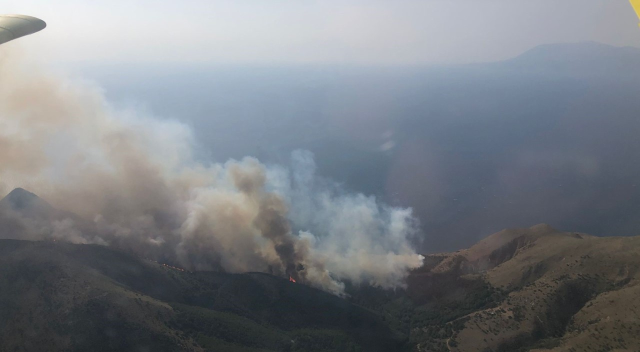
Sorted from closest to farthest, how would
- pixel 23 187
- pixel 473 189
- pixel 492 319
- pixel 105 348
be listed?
pixel 105 348 → pixel 492 319 → pixel 23 187 → pixel 473 189

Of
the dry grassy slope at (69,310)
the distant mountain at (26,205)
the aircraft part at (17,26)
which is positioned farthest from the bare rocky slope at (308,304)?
the aircraft part at (17,26)

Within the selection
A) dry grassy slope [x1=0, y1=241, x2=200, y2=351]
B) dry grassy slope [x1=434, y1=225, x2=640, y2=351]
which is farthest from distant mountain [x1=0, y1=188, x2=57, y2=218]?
dry grassy slope [x1=434, y1=225, x2=640, y2=351]

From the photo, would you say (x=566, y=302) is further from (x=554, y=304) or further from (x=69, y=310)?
(x=69, y=310)

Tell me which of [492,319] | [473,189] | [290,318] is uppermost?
[473,189]

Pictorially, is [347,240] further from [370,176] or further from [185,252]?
[370,176]

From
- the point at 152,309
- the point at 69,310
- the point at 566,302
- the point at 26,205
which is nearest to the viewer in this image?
the point at 69,310

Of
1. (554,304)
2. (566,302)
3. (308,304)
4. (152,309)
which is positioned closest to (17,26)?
(152,309)

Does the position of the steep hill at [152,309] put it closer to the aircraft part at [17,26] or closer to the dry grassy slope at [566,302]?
the dry grassy slope at [566,302]

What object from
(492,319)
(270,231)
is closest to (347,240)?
(270,231)
